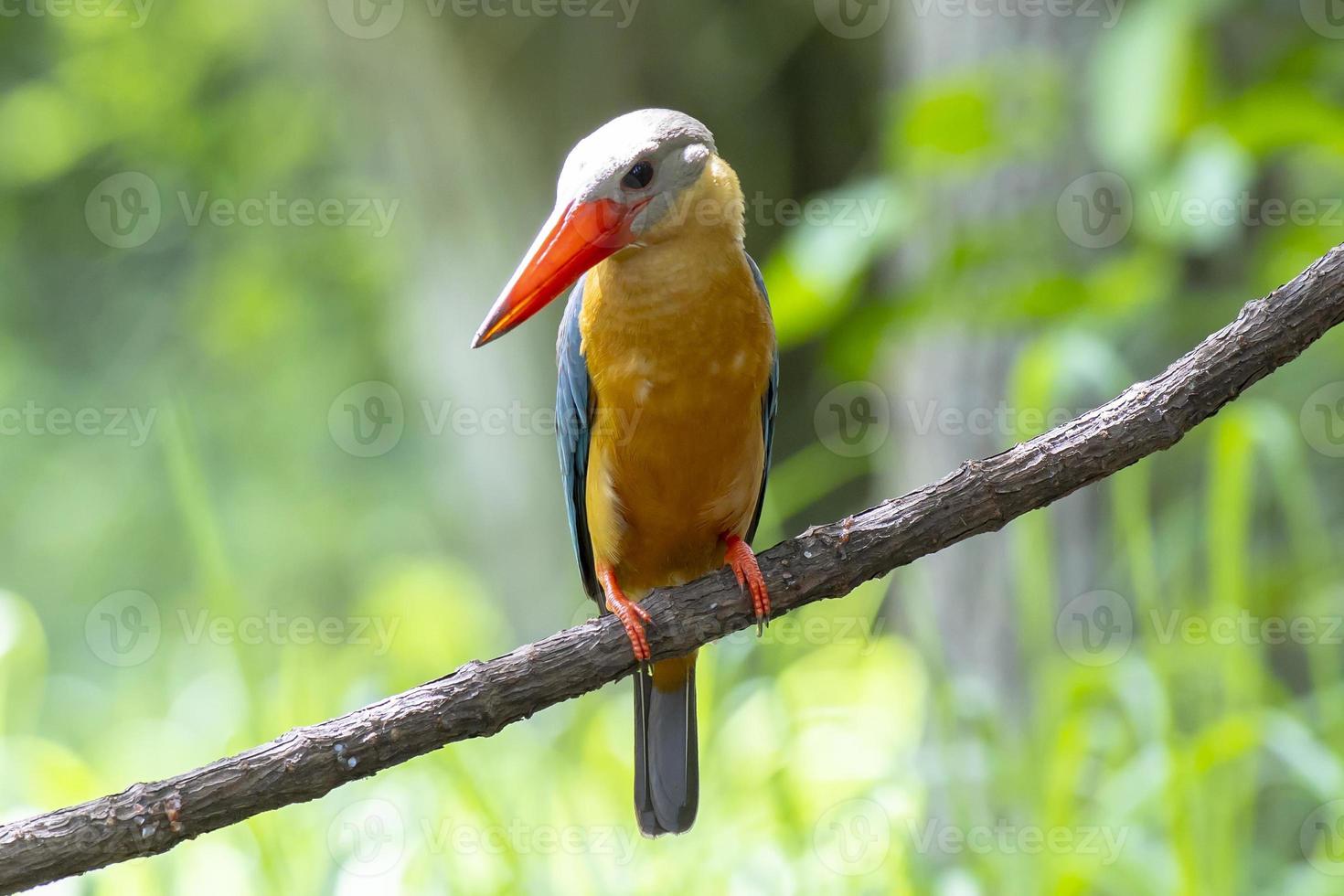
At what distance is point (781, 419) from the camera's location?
5.93 metres

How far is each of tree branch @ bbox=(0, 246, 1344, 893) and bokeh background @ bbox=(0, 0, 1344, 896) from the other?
2.29 ft

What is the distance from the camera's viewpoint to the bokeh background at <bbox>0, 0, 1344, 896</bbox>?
114 inches

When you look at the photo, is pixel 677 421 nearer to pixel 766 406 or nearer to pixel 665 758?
pixel 766 406

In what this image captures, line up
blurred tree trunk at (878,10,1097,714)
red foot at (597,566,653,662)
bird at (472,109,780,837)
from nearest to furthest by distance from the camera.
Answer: red foot at (597,566,653,662) < bird at (472,109,780,837) < blurred tree trunk at (878,10,1097,714)

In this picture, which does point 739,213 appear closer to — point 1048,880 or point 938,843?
point 1048,880

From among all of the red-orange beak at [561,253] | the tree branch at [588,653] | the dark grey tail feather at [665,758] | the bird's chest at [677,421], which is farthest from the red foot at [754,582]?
the dark grey tail feather at [665,758]

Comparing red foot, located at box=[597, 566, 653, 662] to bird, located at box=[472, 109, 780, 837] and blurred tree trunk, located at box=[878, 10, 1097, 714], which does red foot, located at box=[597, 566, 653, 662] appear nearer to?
bird, located at box=[472, 109, 780, 837]

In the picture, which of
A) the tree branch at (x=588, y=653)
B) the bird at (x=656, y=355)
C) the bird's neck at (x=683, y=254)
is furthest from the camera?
the bird's neck at (x=683, y=254)

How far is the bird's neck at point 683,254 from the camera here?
8.30 feet

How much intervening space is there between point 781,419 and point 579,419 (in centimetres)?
321

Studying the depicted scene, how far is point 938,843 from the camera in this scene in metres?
3.53

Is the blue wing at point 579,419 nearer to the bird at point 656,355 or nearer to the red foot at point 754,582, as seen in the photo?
the bird at point 656,355

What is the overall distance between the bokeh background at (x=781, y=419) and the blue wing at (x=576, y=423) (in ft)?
1.74

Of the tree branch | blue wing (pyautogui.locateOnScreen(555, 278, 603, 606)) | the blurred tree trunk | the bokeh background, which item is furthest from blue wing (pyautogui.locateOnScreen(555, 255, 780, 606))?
the blurred tree trunk
